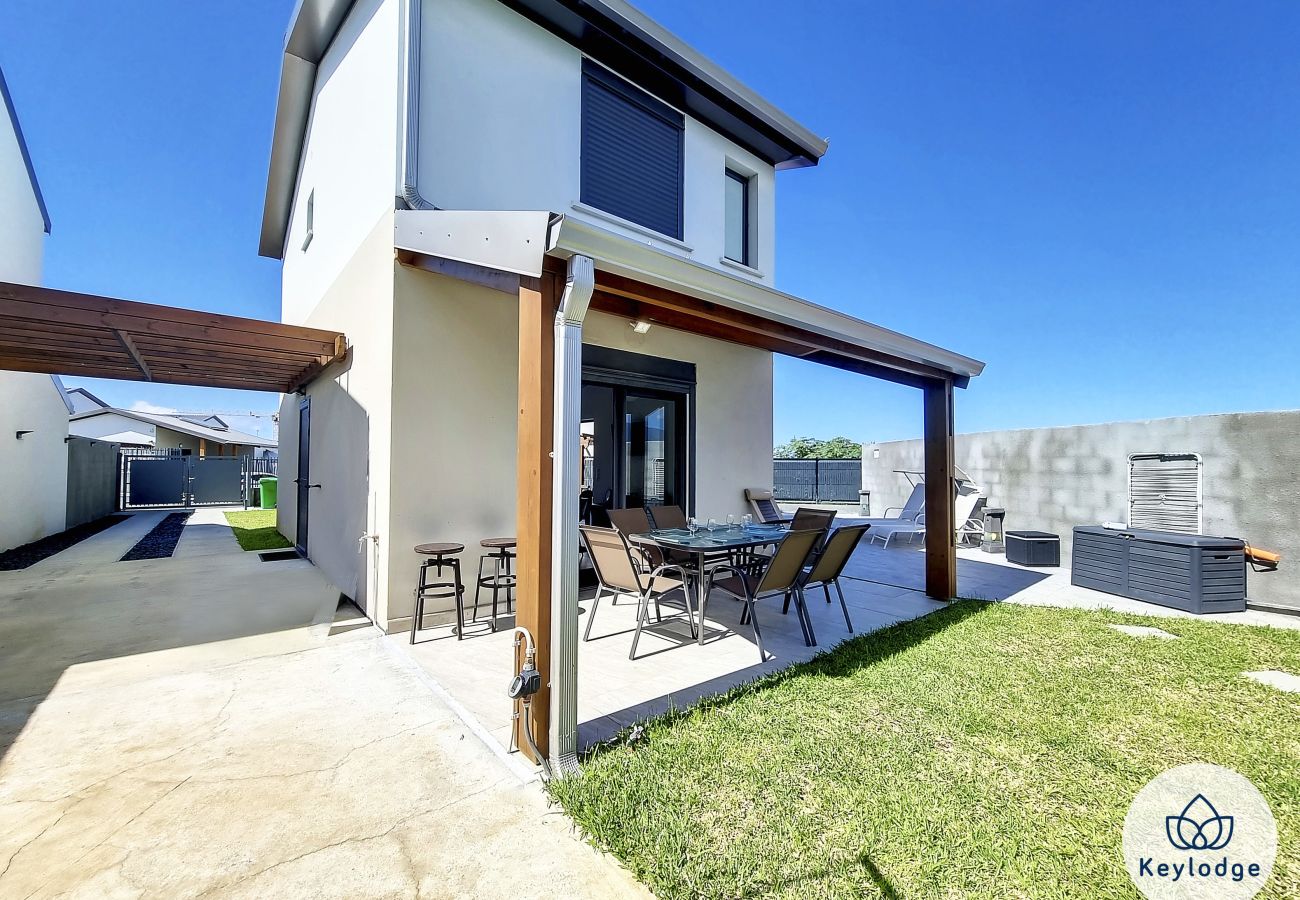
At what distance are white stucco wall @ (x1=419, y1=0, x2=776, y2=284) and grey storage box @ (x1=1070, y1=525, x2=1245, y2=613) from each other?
6.59 m

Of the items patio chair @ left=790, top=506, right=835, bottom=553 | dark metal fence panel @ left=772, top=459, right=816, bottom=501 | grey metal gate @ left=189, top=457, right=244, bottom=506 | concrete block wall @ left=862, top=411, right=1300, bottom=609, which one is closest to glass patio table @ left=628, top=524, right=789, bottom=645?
patio chair @ left=790, top=506, right=835, bottom=553

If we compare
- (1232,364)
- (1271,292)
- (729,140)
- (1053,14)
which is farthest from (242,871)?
(1232,364)

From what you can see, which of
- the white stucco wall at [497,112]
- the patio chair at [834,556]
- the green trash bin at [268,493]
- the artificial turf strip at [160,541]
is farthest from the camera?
the green trash bin at [268,493]

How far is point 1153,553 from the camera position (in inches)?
221

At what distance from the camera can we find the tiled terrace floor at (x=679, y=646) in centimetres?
312

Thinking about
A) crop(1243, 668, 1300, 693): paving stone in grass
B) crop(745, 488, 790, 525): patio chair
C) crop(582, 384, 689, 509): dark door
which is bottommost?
crop(1243, 668, 1300, 693): paving stone in grass

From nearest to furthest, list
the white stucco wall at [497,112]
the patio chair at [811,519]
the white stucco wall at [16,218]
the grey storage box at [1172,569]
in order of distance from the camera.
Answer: the white stucco wall at [497,112]
the grey storage box at [1172,569]
the patio chair at [811,519]
the white stucco wall at [16,218]

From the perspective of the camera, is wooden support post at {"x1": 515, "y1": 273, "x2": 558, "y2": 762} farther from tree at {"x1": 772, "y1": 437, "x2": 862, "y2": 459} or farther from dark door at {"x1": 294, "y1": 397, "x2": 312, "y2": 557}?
tree at {"x1": 772, "y1": 437, "x2": 862, "y2": 459}

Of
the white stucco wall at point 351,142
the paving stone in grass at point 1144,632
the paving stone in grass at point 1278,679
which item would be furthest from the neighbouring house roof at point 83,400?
the paving stone in grass at point 1278,679

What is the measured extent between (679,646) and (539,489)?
234cm

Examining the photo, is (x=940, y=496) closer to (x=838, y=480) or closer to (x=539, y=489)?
(x=539, y=489)

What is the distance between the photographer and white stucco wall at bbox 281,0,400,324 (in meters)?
4.71

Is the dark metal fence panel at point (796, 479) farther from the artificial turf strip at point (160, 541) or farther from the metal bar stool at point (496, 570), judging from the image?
the artificial turf strip at point (160, 541)

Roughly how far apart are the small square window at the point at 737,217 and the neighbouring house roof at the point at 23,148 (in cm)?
1099
